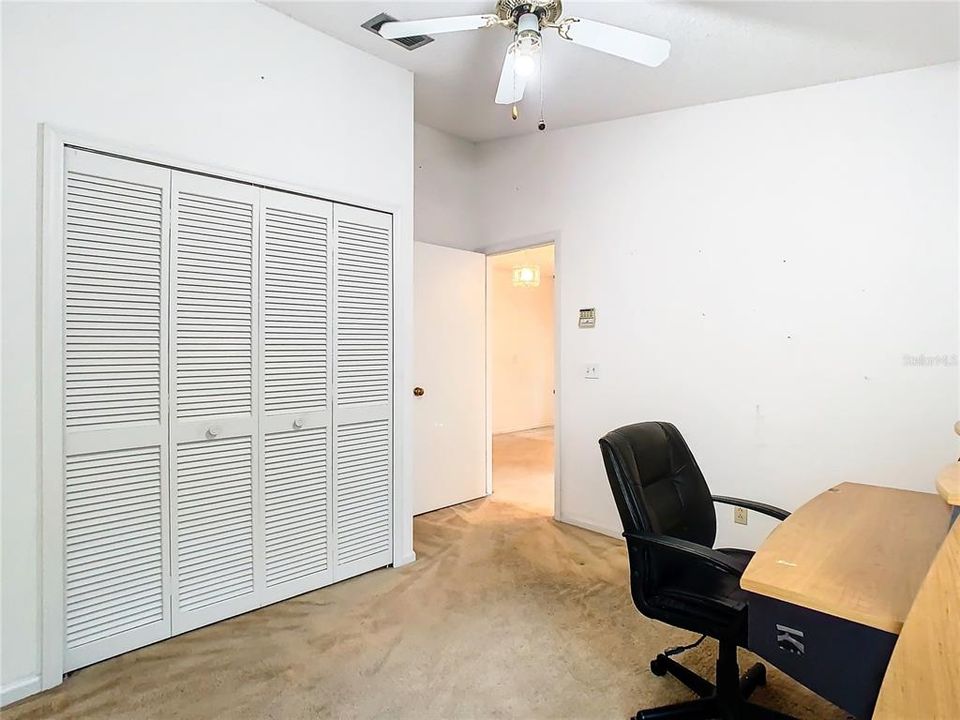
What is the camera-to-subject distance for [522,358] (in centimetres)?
841

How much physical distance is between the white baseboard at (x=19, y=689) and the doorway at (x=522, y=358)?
4457 millimetres

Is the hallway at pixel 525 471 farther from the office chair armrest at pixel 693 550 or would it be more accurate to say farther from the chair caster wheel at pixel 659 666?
the office chair armrest at pixel 693 550

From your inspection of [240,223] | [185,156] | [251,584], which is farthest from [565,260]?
[251,584]

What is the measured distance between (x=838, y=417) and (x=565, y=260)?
1865 mm

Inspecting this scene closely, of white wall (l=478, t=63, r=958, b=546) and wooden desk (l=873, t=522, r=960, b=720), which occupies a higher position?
white wall (l=478, t=63, r=958, b=546)

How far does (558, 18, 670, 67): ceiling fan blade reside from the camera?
6.55 ft

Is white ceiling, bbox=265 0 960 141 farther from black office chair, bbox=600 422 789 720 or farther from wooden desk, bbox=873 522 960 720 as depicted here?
wooden desk, bbox=873 522 960 720

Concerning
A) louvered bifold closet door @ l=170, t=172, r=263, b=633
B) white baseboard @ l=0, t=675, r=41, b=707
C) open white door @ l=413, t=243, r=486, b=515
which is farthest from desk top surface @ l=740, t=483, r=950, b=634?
open white door @ l=413, t=243, r=486, b=515

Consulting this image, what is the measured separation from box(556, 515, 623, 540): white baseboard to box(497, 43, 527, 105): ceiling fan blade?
2.60m

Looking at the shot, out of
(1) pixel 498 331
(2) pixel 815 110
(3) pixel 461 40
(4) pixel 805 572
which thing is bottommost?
(4) pixel 805 572

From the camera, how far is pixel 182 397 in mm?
2348

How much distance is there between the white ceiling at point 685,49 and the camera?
2.31 metres

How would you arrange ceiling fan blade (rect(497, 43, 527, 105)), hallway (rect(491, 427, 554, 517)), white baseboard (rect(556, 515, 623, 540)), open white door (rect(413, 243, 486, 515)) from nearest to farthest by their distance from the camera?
1. ceiling fan blade (rect(497, 43, 527, 105))
2. white baseboard (rect(556, 515, 623, 540))
3. open white door (rect(413, 243, 486, 515))
4. hallway (rect(491, 427, 554, 517))

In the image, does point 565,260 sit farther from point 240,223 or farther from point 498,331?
point 498,331
